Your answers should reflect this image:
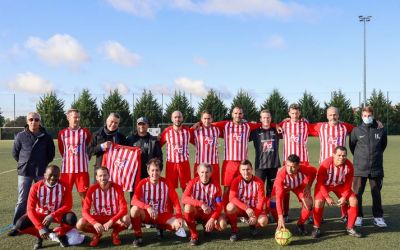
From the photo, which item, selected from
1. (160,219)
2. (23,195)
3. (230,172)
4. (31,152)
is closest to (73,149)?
(31,152)

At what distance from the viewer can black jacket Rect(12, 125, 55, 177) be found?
→ 5211 mm

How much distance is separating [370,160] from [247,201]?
1.73 m

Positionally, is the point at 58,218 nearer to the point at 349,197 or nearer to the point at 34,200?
the point at 34,200

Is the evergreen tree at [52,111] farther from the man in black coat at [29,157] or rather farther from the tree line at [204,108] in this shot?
the man in black coat at [29,157]

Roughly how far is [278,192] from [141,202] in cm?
164

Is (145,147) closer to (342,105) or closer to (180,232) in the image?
(180,232)

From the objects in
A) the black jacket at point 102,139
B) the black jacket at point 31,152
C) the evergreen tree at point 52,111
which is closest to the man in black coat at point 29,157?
the black jacket at point 31,152

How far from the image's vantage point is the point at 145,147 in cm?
574

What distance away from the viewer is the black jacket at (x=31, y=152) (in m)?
5.21

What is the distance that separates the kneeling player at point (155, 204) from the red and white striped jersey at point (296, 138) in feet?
6.34

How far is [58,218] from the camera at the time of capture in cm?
475

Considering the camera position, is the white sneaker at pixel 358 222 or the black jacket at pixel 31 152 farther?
the white sneaker at pixel 358 222

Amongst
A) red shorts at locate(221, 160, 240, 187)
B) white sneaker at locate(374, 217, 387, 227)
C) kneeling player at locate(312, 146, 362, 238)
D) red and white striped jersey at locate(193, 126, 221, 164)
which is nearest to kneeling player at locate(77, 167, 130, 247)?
red and white striped jersey at locate(193, 126, 221, 164)

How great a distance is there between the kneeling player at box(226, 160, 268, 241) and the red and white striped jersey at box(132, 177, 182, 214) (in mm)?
681
